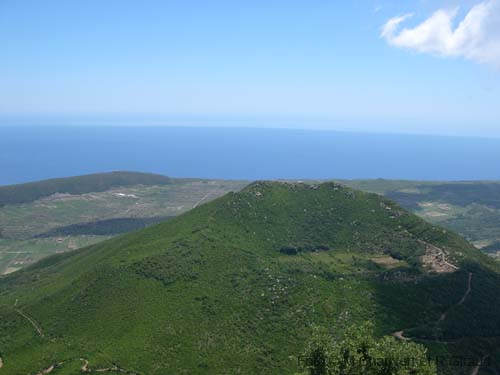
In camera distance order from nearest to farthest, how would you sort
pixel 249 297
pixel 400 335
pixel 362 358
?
pixel 362 358 → pixel 400 335 → pixel 249 297

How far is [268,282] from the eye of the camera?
6606 cm

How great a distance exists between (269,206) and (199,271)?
2743 cm

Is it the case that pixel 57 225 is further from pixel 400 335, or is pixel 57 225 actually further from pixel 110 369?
pixel 400 335

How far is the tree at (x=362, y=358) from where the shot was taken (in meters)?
33.6

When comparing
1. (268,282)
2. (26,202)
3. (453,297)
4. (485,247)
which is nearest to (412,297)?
(453,297)

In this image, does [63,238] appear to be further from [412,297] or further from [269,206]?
[412,297]

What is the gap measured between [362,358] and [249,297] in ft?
97.6

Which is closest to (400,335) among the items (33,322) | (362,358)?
(362,358)

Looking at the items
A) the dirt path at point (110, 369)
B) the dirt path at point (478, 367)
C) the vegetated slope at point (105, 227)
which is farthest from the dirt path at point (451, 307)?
the vegetated slope at point (105, 227)

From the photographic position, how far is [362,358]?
113 feet

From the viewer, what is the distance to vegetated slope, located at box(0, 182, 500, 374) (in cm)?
5388

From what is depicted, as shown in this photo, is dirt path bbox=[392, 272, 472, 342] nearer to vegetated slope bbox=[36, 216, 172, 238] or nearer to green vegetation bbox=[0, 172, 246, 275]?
green vegetation bbox=[0, 172, 246, 275]

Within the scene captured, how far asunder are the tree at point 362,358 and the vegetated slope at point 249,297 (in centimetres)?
1641

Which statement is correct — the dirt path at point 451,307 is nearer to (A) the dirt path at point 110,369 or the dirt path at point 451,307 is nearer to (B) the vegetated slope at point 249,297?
(B) the vegetated slope at point 249,297
